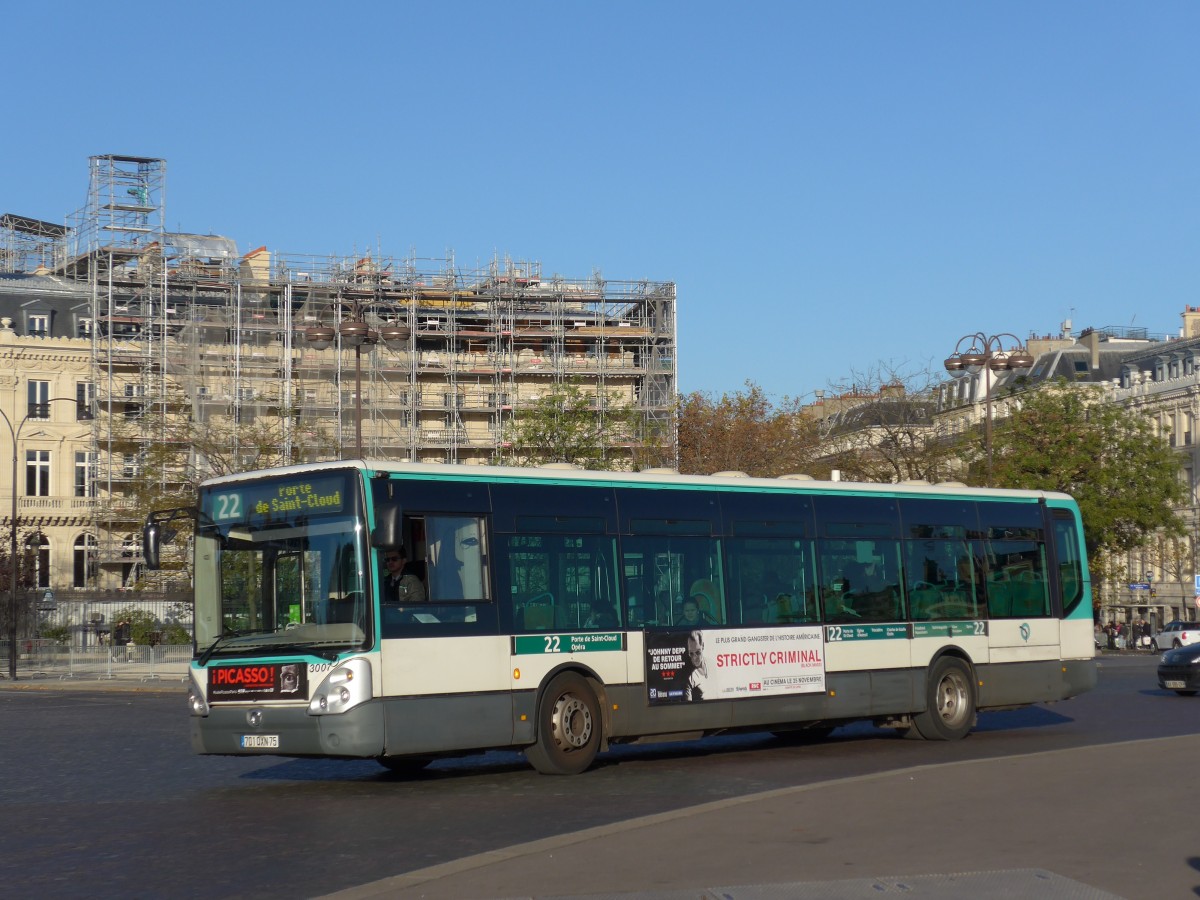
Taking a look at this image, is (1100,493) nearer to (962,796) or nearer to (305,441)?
(305,441)

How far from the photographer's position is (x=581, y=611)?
16.7 metres

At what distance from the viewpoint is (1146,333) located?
4247 inches

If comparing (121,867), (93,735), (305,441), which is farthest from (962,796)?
(305,441)

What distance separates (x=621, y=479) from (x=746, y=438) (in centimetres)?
4589

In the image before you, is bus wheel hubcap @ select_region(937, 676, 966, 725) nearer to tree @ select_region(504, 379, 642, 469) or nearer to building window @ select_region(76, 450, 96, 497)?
tree @ select_region(504, 379, 642, 469)

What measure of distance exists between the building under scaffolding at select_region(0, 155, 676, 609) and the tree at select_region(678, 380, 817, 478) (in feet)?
23.9

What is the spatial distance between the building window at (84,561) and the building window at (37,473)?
305 cm

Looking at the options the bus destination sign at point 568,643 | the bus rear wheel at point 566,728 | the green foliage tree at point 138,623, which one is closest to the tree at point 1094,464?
the green foliage tree at point 138,623

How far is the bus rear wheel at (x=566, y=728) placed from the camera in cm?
1619

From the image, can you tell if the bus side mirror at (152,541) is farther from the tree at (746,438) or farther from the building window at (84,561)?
the building window at (84,561)

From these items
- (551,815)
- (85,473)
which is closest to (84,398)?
(85,473)

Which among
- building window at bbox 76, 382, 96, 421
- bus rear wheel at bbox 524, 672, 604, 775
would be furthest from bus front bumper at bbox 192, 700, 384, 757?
building window at bbox 76, 382, 96, 421

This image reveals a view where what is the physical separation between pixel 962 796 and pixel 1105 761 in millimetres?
3007

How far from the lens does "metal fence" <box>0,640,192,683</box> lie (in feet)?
152
